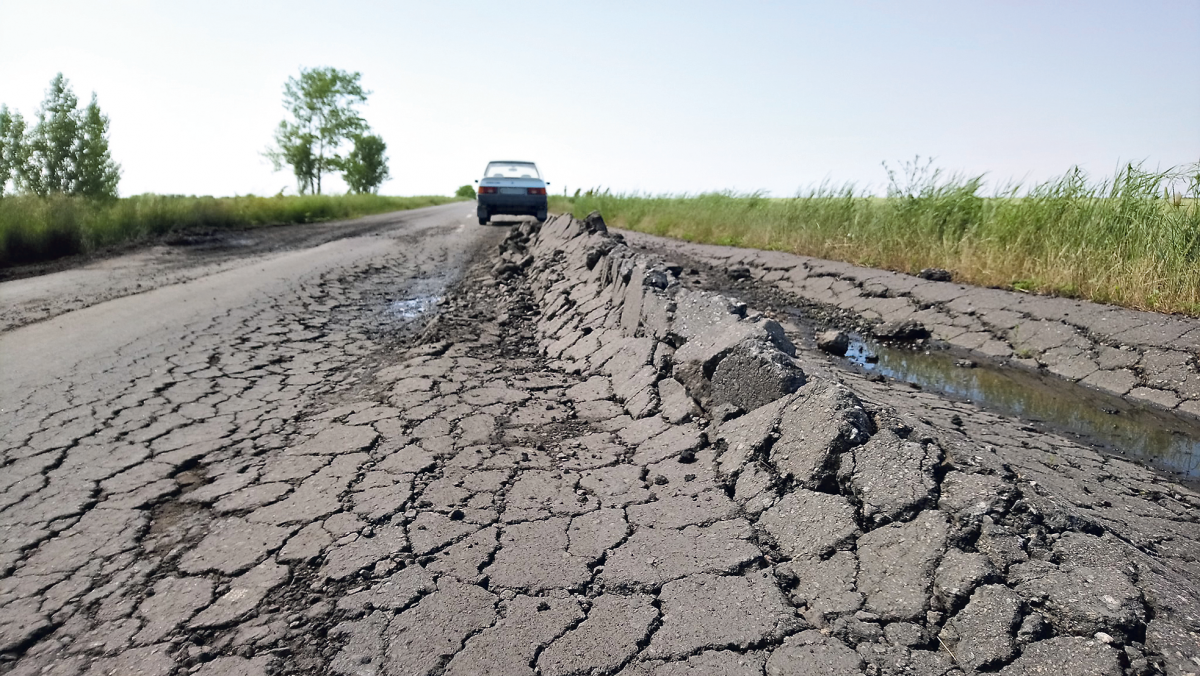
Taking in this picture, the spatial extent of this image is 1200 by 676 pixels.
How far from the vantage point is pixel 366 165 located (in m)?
45.5

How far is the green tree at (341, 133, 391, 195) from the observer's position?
124 feet

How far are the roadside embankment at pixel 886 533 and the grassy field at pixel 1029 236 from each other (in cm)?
309

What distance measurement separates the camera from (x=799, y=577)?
1961 mm

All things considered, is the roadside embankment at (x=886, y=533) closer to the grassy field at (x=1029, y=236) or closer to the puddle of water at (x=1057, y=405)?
the puddle of water at (x=1057, y=405)

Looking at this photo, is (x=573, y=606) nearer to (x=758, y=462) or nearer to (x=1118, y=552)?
(x=758, y=462)

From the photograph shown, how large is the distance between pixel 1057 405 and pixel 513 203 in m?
11.2

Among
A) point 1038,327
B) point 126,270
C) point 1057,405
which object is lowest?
point 1057,405

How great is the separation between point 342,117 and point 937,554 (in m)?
40.3

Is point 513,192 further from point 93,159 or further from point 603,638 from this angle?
point 603,638

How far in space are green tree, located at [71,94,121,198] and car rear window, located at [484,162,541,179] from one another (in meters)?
8.85

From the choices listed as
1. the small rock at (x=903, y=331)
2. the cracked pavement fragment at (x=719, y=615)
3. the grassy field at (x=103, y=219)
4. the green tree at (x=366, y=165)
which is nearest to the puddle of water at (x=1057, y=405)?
the small rock at (x=903, y=331)

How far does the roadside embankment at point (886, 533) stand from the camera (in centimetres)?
161

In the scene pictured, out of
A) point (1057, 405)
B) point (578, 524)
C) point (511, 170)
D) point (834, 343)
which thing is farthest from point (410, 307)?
point (511, 170)

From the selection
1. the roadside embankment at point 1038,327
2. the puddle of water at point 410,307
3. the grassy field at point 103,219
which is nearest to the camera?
the roadside embankment at point 1038,327
